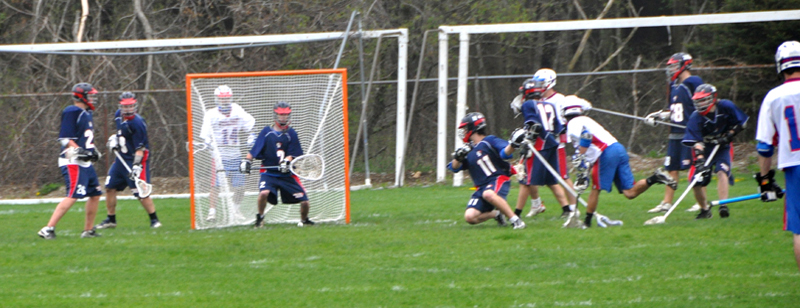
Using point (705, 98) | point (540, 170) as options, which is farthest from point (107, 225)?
point (705, 98)

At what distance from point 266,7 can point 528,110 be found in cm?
1014

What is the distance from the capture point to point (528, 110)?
27.6 feet

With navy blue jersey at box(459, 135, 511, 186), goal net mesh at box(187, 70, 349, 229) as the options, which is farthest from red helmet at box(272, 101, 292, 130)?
navy blue jersey at box(459, 135, 511, 186)

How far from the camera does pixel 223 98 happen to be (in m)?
9.38

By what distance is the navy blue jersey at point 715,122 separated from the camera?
7.88 m

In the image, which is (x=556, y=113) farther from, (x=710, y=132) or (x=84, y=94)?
(x=84, y=94)

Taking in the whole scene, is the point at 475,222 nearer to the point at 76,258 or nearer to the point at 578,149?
the point at 578,149

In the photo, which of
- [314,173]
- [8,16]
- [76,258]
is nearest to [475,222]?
[314,173]

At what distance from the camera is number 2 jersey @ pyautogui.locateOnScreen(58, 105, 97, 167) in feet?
27.2

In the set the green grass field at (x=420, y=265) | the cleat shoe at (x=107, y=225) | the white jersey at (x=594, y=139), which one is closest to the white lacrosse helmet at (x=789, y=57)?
the green grass field at (x=420, y=265)

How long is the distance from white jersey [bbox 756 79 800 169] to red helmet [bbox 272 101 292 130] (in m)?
5.31

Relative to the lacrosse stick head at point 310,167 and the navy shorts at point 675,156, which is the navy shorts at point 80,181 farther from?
the navy shorts at point 675,156

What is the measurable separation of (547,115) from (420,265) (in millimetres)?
3045

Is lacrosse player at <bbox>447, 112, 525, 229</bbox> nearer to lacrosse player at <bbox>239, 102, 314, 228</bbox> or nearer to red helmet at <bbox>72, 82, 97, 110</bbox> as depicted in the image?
lacrosse player at <bbox>239, 102, 314, 228</bbox>
